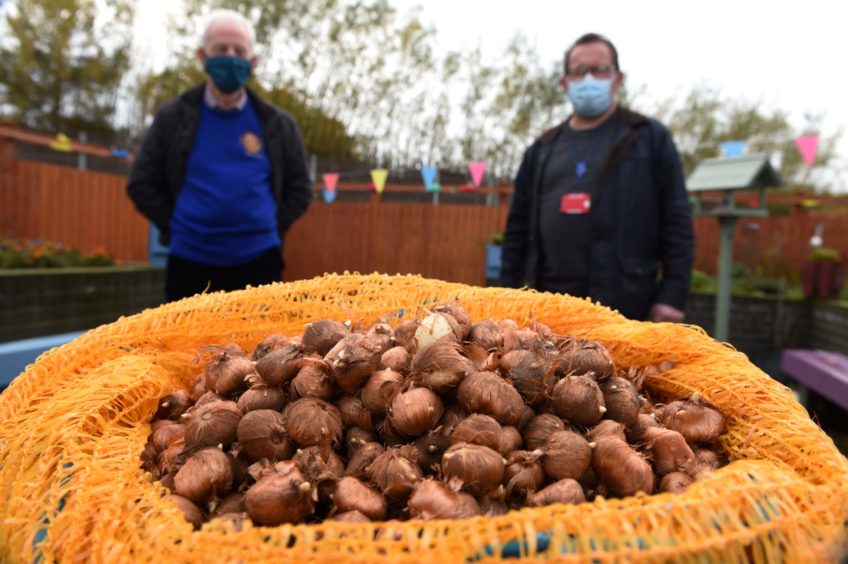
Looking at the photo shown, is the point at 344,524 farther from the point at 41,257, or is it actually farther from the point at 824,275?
the point at 824,275

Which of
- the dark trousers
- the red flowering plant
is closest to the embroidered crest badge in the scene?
the dark trousers

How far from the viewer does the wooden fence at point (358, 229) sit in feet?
30.8

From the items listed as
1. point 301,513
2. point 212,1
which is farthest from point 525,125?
point 301,513

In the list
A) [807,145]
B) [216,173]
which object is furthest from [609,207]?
[807,145]

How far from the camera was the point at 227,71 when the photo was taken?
330 centimetres

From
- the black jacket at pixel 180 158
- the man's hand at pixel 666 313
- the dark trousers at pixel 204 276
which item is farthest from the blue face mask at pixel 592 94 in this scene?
the dark trousers at pixel 204 276

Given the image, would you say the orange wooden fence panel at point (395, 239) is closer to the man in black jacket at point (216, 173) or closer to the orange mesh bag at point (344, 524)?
the man in black jacket at point (216, 173)

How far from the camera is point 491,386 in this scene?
1277 mm

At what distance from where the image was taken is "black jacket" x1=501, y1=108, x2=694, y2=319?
9.91 feet

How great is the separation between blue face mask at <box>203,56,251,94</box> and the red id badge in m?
1.88

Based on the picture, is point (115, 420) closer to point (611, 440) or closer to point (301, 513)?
point (301, 513)

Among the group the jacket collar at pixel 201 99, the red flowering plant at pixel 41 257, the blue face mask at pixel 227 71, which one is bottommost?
the red flowering plant at pixel 41 257

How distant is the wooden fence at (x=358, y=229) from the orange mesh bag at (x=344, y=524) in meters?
7.91

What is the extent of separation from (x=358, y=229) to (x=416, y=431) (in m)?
10.3
